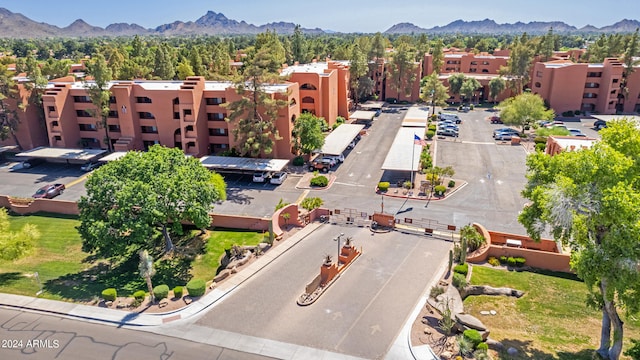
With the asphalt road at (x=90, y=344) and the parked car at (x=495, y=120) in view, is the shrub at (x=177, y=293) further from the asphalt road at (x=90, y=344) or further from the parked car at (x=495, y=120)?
the parked car at (x=495, y=120)

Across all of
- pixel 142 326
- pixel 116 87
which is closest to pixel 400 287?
pixel 142 326

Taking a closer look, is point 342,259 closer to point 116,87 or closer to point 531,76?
point 116,87

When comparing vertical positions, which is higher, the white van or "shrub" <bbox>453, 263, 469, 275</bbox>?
the white van

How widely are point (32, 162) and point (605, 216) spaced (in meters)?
73.9

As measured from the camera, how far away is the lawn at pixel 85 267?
3347cm

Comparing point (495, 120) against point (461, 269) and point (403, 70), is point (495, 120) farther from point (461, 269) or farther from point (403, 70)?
point (461, 269)

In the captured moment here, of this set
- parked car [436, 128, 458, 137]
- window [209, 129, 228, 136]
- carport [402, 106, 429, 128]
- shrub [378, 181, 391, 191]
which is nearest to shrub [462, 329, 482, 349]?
shrub [378, 181, 391, 191]

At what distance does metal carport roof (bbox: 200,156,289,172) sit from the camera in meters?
55.3

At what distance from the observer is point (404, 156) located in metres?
58.4

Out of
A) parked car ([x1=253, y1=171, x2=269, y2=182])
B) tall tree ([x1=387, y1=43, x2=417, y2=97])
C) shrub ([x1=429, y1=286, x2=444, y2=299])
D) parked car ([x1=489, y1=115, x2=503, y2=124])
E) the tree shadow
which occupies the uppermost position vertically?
tall tree ([x1=387, y1=43, x2=417, y2=97])

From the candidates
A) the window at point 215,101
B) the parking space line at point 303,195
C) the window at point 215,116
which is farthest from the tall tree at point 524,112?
the window at point 215,116

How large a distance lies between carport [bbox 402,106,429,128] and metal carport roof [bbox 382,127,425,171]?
11303 millimetres

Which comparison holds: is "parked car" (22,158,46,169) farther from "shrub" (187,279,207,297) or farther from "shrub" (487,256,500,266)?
"shrub" (487,256,500,266)

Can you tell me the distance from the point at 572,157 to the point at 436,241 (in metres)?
17.4
